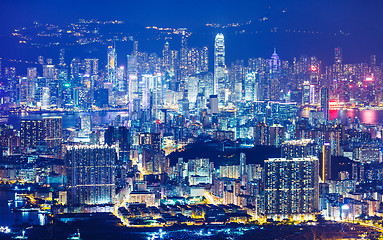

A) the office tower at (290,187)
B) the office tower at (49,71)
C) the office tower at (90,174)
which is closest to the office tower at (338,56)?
the office tower at (49,71)

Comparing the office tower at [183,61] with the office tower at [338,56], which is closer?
the office tower at [338,56]

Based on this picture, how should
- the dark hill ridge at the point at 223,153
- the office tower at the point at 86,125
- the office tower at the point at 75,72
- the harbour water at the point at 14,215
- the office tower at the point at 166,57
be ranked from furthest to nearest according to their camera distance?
1. the office tower at the point at 166,57
2. the office tower at the point at 75,72
3. the office tower at the point at 86,125
4. the dark hill ridge at the point at 223,153
5. the harbour water at the point at 14,215

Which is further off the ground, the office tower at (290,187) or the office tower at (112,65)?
the office tower at (112,65)

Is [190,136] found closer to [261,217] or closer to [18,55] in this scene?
[18,55]

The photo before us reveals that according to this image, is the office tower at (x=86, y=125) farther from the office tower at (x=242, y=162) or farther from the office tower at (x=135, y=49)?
the office tower at (x=242, y=162)

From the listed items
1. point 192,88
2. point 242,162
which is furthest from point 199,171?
point 192,88

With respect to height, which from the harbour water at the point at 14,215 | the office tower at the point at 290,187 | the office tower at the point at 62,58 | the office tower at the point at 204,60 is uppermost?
the office tower at the point at 204,60
